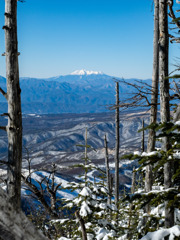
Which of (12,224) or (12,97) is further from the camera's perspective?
(12,97)

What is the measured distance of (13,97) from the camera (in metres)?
3.85

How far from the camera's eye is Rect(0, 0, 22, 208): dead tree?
12.5 ft

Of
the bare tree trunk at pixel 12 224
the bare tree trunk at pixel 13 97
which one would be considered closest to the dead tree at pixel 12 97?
the bare tree trunk at pixel 13 97

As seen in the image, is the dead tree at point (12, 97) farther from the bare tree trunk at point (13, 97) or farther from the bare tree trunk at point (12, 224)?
the bare tree trunk at point (12, 224)

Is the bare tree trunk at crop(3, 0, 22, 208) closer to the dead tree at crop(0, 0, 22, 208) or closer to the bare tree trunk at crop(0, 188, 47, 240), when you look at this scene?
the dead tree at crop(0, 0, 22, 208)

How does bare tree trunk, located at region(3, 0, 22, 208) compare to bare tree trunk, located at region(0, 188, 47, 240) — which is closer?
bare tree trunk, located at region(0, 188, 47, 240)

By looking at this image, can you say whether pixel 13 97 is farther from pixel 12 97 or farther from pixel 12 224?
pixel 12 224

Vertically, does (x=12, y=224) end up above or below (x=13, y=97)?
below

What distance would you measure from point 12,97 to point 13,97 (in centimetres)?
1

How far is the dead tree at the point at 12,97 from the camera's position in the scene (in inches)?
150

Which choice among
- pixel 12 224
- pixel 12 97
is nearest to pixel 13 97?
pixel 12 97

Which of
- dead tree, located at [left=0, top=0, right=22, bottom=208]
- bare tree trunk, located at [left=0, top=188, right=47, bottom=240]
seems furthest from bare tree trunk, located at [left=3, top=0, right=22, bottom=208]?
bare tree trunk, located at [left=0, top=188, right=47, bottom=240]

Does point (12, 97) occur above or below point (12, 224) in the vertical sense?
above

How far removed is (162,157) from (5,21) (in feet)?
9.89
